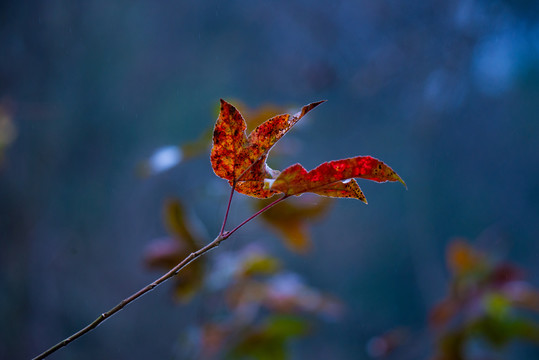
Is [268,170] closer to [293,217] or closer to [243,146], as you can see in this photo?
[243,146]

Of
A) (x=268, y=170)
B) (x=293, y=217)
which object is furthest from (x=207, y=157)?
(x=268, y=170)

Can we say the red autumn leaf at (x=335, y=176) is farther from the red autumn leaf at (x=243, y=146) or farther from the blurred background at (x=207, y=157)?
the blurred background at (x=207, y=157)

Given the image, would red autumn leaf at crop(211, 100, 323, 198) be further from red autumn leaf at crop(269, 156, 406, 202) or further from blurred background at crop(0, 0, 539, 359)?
blurred background at crop(0, 0, 539, 359)

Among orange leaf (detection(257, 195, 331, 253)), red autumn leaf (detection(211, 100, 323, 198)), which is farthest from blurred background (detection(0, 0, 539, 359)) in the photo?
red autumn leaf (detection(211, 100, 323, 198))

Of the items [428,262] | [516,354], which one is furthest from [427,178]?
[516,354]

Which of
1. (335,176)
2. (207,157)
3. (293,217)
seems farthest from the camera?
(207,157)

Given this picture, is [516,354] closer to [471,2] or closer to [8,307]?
[471,2]
